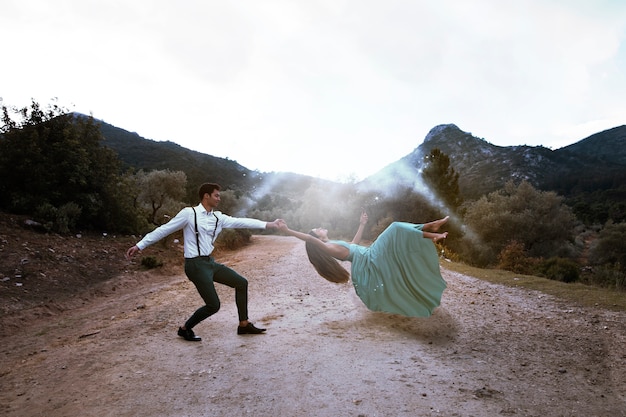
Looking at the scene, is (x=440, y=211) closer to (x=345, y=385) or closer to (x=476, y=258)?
(x=476, y=258)

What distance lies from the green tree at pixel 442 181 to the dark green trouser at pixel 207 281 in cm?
2887

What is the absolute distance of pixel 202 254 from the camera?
5.16 meters

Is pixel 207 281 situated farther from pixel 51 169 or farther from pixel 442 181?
pixel 442 181

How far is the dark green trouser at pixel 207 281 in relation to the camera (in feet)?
16.7

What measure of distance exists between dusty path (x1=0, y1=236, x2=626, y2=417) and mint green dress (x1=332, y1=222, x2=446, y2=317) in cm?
47

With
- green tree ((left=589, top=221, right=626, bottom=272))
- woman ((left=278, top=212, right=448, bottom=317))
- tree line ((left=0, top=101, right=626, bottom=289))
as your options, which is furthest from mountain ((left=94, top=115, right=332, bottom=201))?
woman ((left=278, top=212, right=448, bottom=317))

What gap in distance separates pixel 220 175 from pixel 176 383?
64421mm

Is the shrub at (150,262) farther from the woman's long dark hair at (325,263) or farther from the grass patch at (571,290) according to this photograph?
the grass patch at (571,290)

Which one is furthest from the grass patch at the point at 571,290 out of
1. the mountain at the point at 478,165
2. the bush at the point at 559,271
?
the mountain at the point at 478,165

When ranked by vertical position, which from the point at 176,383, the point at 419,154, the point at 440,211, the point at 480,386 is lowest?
the point at 176,383

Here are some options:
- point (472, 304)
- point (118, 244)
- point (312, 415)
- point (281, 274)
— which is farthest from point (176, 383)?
point (118, 244)

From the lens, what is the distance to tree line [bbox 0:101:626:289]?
13312 mm

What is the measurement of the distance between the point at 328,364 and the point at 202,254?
91.6 inches

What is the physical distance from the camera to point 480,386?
3566mm
